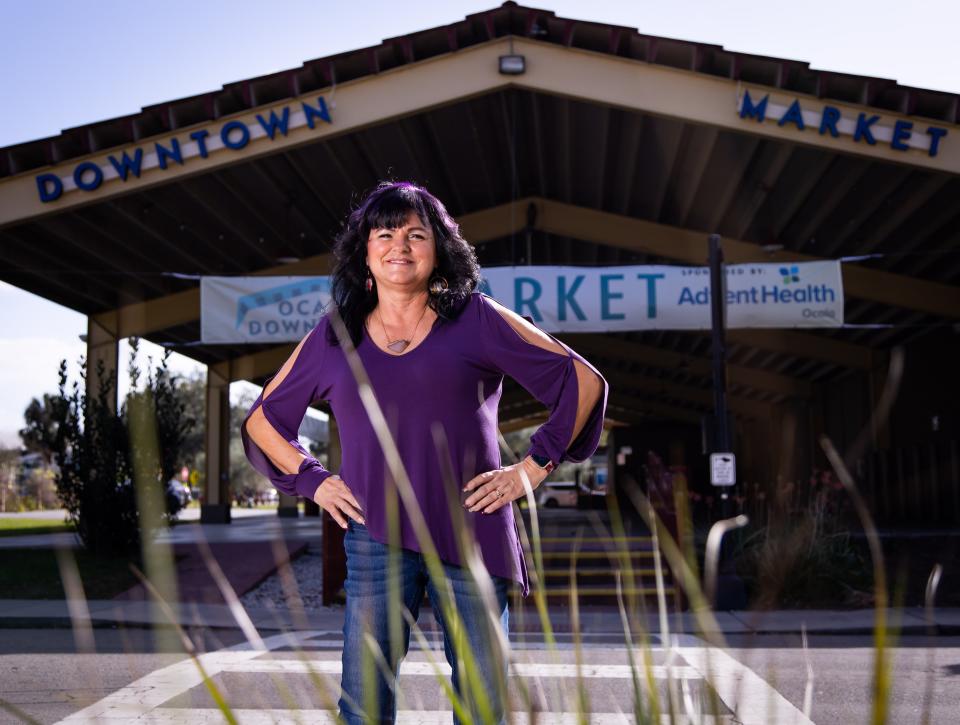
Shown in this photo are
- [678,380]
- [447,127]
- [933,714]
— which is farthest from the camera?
[678,380]

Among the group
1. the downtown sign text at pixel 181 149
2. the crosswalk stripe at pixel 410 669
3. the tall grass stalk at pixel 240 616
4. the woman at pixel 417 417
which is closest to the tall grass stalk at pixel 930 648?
the tall grass stalk at pixel 240 616

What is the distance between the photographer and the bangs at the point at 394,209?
2820 mm

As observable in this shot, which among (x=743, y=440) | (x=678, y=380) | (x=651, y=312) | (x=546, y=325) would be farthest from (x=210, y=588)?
(x=743, y=440)

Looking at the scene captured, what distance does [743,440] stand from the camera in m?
40.0

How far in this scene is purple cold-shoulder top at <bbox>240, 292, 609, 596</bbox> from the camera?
8.32 feet

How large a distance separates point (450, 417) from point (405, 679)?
419 centimetres

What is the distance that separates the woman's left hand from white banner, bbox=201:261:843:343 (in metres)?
11.0

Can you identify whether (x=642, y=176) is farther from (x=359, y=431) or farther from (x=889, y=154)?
(x=359, y=431)

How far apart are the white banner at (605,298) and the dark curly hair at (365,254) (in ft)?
34.3

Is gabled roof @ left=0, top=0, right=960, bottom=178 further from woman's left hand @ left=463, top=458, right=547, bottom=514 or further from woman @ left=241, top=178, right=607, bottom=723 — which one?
woman's left hand @ left=463, top=458, right=547, bottom=514

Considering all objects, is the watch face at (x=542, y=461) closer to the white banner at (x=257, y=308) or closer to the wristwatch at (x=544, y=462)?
the wristwatch at (x=544, y=462)

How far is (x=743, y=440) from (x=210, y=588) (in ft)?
103

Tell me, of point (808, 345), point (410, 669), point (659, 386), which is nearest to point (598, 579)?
point (410, 669)

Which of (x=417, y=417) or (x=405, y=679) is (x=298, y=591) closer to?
(x=405, y=679)
